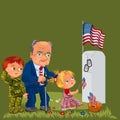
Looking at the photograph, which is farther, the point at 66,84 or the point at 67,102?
the point at 67,102

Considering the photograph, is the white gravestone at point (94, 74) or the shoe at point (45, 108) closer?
the shoe at point (45, 108)

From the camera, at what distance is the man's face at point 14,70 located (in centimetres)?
1396

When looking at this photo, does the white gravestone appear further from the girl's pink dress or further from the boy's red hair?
the boy's red hair

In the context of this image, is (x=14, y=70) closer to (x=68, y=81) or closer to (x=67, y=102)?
(x=68, y=81)

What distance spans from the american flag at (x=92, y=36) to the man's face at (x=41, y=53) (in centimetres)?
137

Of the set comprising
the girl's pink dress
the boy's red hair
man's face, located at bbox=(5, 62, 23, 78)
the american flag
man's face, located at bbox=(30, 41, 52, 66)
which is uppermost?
the american flag

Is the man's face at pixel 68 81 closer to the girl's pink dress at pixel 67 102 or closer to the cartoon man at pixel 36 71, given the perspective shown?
the girl's pink dress at pixel 67 102

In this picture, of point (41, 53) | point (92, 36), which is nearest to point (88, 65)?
point (92, 36)

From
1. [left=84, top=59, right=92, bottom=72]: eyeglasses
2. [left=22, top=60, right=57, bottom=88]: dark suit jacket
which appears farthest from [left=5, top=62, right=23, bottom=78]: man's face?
[left=84, top=59, right=92, bottom=72]: eyeglasses

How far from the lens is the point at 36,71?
47.3ft

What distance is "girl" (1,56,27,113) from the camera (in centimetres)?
1396

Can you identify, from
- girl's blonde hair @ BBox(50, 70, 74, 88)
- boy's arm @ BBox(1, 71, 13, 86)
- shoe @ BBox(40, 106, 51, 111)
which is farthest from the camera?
girl's blonde hair @ BBox(50, 70, 74, 88)

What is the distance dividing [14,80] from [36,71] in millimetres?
649

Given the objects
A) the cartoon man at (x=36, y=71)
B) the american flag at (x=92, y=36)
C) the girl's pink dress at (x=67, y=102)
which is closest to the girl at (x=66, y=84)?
the girl's pink dress at (x=67, y=102)
